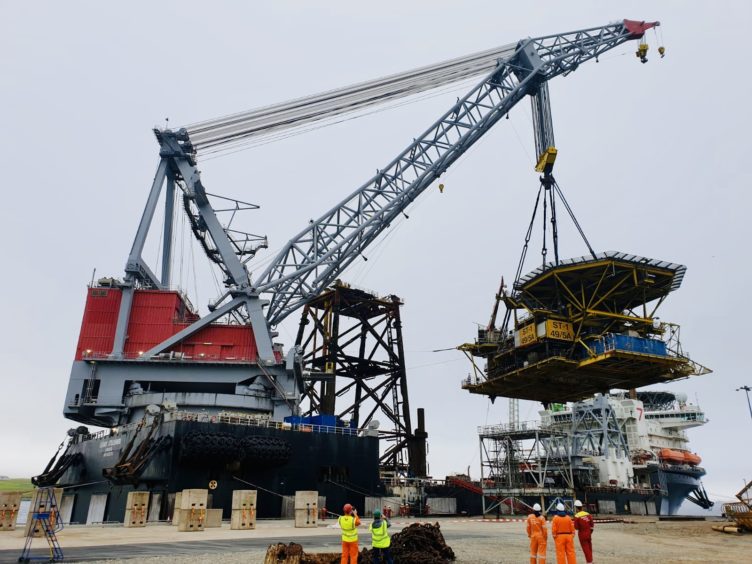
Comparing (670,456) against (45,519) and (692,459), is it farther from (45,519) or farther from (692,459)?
(45,519)

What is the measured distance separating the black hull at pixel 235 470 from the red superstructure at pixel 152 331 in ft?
19.2

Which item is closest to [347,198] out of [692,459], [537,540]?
[537,540]

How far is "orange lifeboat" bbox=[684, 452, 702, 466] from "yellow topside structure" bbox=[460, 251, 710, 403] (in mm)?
42080

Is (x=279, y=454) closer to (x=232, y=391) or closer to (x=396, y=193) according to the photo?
(x=232, y=391)

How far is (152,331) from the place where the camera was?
37.1 meters

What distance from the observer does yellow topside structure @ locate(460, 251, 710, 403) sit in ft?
85.7

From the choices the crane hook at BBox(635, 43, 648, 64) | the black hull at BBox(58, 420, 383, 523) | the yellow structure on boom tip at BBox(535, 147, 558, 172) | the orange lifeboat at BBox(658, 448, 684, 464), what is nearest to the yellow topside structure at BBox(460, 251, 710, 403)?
the yellow structure on boom tip at BBox(535, 147, 558, 172)

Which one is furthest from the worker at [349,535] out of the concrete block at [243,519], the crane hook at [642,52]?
the crane hook at [642,52]

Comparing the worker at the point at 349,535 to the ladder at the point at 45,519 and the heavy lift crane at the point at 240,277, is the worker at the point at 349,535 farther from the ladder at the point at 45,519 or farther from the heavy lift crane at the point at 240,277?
the heavy lift crane at the point at 240,277

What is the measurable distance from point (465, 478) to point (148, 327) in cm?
3136

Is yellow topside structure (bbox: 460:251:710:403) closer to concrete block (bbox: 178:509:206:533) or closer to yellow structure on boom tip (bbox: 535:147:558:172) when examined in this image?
yellow structure on boom tip (bbox: 535:147:558:172)

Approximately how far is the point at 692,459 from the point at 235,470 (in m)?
56.3

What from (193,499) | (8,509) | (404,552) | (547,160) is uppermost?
(547,160)

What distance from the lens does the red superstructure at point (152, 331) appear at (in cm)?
3644
